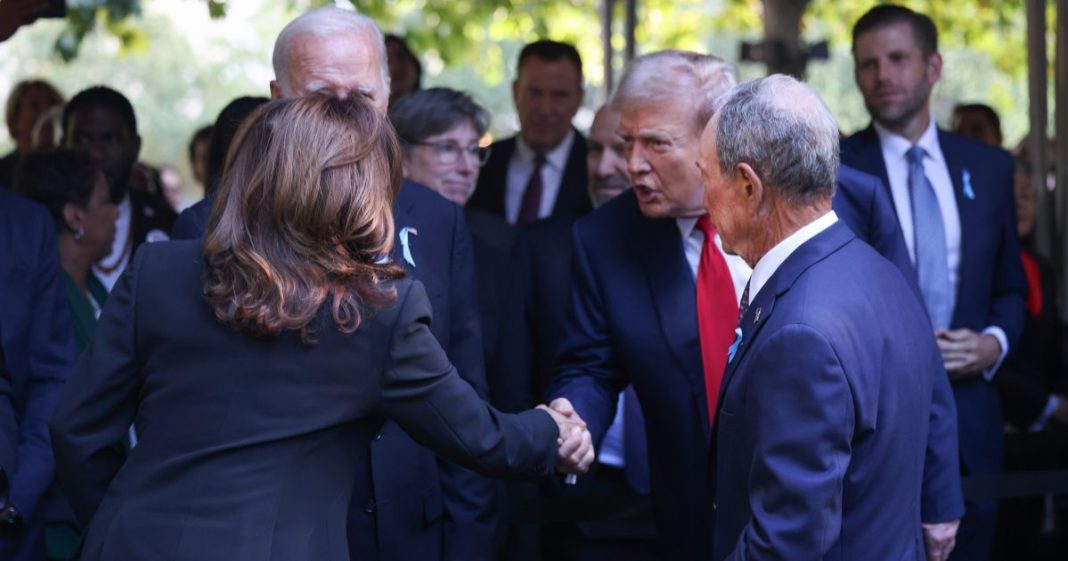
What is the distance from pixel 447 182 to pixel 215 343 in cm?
251

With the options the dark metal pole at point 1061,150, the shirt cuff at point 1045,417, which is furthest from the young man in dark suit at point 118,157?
the dark metal pole at point 1061,150

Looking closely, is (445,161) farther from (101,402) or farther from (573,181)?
(101,402)

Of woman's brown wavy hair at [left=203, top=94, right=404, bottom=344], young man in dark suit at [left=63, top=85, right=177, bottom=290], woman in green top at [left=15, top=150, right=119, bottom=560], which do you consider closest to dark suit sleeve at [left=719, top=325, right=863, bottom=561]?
woman's brown wavy hair at [left=203, top=94, right=404, bottom=344]

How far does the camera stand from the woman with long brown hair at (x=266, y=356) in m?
2.77

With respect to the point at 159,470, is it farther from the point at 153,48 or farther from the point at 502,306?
the point at 153,48

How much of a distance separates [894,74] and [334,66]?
232 centimetres

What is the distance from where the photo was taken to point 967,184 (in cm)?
511

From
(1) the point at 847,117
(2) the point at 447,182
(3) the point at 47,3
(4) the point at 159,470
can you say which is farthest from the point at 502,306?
(1) the point at 847,117

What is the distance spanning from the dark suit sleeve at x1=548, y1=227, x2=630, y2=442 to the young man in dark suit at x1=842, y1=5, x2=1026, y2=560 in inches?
51.0

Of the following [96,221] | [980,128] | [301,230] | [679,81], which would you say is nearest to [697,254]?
[679,81]

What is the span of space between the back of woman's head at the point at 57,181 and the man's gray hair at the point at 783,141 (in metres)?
2.76

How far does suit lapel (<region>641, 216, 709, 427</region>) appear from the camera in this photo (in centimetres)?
400

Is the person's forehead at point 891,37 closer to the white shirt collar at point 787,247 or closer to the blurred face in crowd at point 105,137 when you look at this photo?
the white shirt collar at point 787,247

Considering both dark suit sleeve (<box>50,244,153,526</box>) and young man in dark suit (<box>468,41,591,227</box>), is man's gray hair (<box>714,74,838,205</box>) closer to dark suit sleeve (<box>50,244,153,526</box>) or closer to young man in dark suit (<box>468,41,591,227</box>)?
dark suit sleeve (<box>50,244,153,526</box>)
